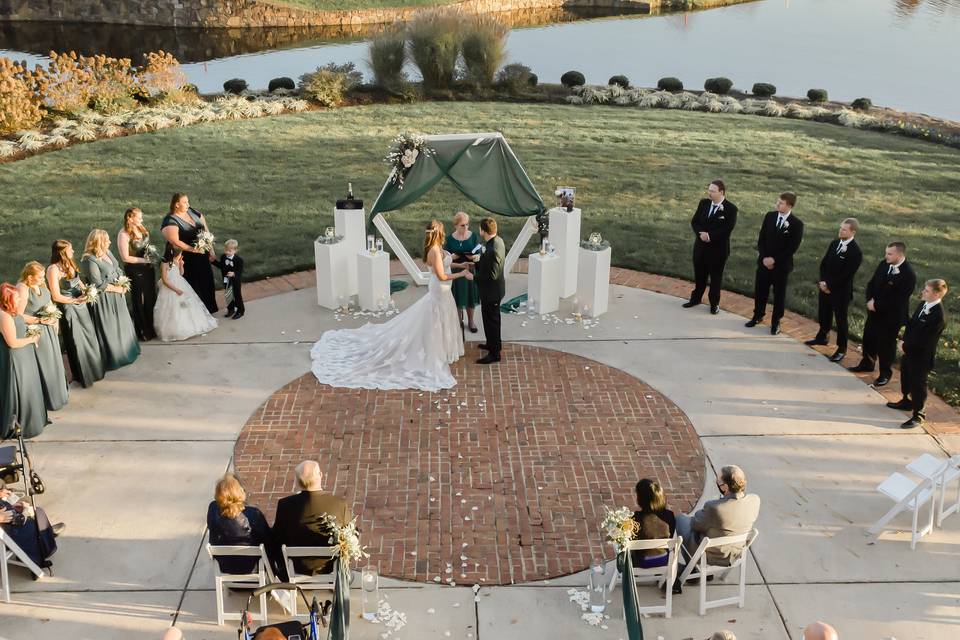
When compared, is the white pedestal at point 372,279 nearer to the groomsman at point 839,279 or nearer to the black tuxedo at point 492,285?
the black tuxedo at point 492,285

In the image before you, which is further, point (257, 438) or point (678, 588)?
point (257, 438)

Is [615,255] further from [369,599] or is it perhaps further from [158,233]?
[369,599]

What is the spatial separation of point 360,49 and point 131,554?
3218 centimetres

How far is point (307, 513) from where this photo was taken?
7.07 meters

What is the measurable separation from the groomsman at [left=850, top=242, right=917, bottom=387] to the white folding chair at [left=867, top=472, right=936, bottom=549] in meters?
2.47

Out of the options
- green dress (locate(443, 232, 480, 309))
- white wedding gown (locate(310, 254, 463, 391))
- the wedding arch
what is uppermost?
the wedding arch

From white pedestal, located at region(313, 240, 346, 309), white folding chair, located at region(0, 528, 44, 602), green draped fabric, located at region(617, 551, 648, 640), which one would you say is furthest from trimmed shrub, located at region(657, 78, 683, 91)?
white folding chair, located at region(0, 528, 44, 602)

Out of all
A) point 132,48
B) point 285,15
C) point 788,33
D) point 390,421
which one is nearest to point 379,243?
point 390,421

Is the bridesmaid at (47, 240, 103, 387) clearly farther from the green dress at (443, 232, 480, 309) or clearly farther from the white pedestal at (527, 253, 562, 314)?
the white pedestal at (527, 253, 562, 314)

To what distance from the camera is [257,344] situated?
11.8 metres

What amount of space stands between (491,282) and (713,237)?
3413 mm

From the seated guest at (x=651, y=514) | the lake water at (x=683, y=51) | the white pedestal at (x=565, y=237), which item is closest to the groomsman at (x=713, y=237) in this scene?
the white pedestal at (x=565, y=237)

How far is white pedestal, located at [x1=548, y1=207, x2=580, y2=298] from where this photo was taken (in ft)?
42.2

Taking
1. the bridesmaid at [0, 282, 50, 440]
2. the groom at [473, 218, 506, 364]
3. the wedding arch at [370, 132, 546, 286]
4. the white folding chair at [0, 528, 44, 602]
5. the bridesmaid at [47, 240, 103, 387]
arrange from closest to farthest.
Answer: the white folding chair at [0, 528, 44, 602] → the bridesmaid at [0, 282, 50, 440] → the bridesmaid at [47, 240, 103, 387] → the groom at [473, 218, 506, 364] → the wedding arch at [370, 132, 546, 286]
